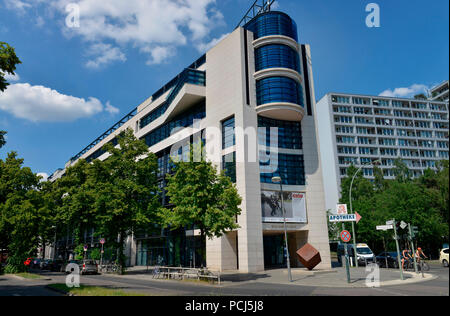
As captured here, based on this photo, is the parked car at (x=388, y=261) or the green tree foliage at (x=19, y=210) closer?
the green tree foliage at (x=19, y=210)

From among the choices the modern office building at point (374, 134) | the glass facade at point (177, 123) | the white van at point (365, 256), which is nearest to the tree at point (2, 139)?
the glass facade at point (177, 123)

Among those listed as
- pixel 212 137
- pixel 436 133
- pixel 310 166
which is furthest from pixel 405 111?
pixel 212 137

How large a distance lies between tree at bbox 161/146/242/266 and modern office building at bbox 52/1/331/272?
9281 mm

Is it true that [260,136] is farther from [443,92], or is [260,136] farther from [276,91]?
[443,92]

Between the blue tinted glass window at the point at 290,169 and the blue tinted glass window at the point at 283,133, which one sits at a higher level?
the blue tinted glass window at the point at 283,133

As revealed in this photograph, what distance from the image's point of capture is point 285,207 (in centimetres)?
3378

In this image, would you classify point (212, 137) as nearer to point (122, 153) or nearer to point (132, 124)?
point (122, 153)

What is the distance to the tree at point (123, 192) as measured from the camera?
98.5 feet

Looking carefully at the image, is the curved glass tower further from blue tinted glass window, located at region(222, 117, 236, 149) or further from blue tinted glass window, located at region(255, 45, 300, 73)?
blue tinted glass window, located at region(222, 117, 236, 149)

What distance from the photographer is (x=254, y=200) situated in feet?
104

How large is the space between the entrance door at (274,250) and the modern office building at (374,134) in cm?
4480

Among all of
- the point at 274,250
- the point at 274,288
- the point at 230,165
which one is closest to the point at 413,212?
the point at 274,250

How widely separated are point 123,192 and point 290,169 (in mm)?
17633

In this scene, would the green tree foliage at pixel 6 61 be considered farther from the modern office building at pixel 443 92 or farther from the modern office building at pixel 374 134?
the modern office building at pixel 374 134
